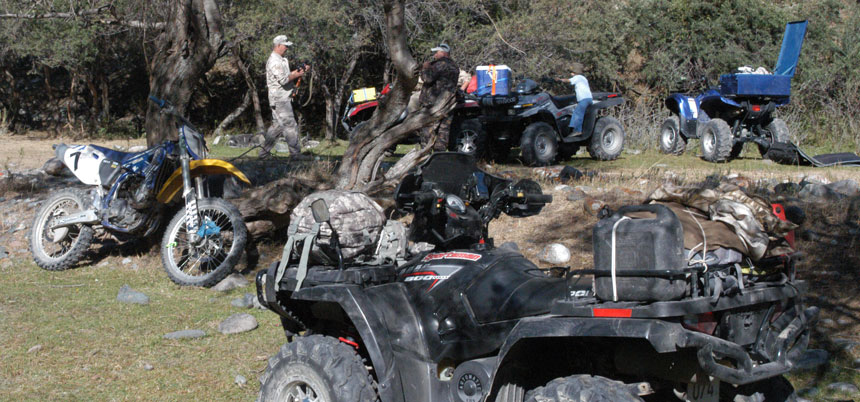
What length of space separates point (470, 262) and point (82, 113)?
21293 mm

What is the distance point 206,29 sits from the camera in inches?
383

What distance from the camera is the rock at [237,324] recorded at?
6375 mm

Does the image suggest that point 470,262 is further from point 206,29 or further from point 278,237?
point 206,29

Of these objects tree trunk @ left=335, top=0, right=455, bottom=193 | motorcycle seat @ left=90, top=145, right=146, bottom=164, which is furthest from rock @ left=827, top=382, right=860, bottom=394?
motorcycle seat @ left=90, top=145, right=146, bottom=164

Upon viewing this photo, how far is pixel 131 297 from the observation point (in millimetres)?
7344

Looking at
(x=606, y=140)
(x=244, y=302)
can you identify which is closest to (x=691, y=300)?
(x=244, y=302)

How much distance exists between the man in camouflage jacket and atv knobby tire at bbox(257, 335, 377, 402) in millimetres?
5498

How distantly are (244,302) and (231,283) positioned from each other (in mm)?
623

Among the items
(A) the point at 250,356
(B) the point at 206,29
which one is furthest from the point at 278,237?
(A) the point at 250,356

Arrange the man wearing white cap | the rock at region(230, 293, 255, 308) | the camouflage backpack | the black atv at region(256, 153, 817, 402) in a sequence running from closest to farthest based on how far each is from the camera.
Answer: the black atv at region(256, 153, 817, 402), the camouflage backpack, the rock at region(230, 293, 255, 308), the man wearing white cap

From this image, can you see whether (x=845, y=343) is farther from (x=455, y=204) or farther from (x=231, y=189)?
(x=231, y=189)

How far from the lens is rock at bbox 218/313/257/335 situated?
251 inches

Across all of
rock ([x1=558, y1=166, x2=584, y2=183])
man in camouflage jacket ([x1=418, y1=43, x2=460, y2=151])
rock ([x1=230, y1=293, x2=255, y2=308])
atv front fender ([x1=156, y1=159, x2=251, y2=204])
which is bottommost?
rock ([x1=230, y1=293, x2=255, y2=308])

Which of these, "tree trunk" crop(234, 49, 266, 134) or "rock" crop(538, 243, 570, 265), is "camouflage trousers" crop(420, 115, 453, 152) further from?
"tree trunk" crop(234, 49, 266, 134)
